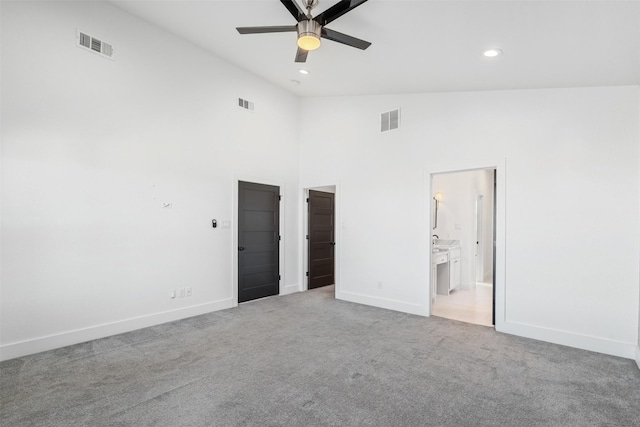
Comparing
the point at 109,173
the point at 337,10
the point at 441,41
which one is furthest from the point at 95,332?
the point at 441,41

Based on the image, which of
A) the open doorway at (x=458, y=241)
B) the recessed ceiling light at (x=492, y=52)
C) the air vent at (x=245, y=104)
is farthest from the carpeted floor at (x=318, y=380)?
the air vent at (x=245, y=104)

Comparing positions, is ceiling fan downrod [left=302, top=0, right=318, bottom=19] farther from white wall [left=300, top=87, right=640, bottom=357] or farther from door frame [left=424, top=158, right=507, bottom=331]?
door frame [left=424, top=158, right=507, bottom=331]

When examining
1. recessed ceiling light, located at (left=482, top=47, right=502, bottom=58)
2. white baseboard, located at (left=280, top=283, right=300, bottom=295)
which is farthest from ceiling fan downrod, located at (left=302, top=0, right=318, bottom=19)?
white baseboard, located at (left=280, top=283, right=300, bottom=295)

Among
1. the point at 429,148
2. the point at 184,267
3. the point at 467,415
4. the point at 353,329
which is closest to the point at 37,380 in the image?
the point at 184,267

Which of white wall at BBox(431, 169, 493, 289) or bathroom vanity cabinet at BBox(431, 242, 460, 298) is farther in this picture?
white wall at BBox(431, 169, 493, 289)

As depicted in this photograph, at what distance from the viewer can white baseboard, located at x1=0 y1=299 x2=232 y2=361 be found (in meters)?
3.26

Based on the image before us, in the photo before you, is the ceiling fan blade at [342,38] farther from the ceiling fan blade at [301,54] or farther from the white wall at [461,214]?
the white wall at [461,214]

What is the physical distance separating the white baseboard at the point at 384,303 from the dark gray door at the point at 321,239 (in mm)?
978

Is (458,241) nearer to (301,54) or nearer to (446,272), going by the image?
(446,272)

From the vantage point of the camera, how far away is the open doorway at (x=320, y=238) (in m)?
6.51

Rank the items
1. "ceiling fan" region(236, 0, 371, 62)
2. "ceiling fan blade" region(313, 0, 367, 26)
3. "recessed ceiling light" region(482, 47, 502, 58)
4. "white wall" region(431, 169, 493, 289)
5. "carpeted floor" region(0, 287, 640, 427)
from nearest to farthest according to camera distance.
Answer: "carpeted floor" region(0, 287, 640, 427), "ceiling fan blade" region(313, 0, 367, 26), "ceiling fan" region(236, 0, 371, 62), "recessed ceiling light" region(482, 47, 502, 58), "white wall" region(431, 169, 493, 289)

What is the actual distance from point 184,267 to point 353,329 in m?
2.49

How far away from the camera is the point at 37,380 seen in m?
2.80

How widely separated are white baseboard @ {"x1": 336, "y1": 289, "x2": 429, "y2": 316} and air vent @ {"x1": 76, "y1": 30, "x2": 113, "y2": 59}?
4.74 m
